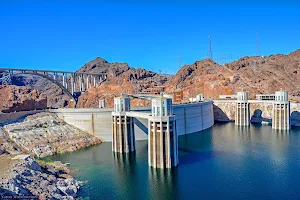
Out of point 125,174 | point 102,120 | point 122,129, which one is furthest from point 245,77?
point 125,174

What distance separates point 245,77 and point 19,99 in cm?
7945

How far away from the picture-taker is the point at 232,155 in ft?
145

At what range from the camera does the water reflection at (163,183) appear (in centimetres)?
2996

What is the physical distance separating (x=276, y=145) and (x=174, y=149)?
79.8 ft

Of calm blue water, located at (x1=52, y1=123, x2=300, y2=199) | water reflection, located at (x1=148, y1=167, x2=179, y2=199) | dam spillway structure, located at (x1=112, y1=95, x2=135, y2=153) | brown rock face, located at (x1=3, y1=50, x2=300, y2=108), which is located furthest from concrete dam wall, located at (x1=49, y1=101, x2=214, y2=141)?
brown rock face, located at (x1=3, y1=50, x2=300, y2=108)

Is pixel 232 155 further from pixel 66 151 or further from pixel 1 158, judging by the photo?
pixel 1 158

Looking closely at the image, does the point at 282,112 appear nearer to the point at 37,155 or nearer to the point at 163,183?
the point at 163,183

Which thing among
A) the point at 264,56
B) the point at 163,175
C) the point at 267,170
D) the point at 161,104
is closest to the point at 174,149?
the point at 163,175

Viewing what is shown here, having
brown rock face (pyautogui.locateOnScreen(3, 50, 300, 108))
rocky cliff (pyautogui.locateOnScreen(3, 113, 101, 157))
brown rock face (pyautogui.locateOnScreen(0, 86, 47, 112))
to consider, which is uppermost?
brown rock face (pyautogui.locateOnScreen(3, 50, 300, 108))

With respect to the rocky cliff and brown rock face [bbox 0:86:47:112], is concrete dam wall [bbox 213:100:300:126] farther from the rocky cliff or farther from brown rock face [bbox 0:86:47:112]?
brown rock face [bbox 0:86:47:112]

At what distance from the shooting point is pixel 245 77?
4094 inches

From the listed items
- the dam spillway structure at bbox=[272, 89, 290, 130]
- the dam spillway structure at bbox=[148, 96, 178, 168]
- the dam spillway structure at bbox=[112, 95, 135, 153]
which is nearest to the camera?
the dam spillway structure at bbox=[148, 96, 178, 168]

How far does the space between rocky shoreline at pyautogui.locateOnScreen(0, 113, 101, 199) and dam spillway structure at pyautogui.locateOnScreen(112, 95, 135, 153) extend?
9049 millimetres

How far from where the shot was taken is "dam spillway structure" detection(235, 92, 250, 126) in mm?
76812
